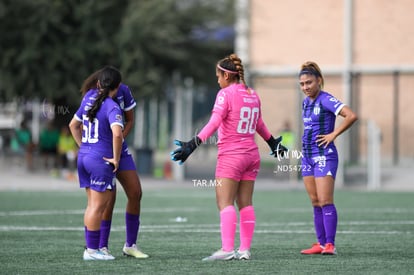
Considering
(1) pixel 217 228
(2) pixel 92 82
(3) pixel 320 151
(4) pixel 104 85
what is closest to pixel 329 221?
(3) pixel 320 151

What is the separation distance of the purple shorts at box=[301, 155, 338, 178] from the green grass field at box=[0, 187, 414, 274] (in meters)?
0.91

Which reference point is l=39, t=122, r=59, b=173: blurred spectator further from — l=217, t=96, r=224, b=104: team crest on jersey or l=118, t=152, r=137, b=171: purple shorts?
l=217, t=96, r=224, b=104: team crest on jersey

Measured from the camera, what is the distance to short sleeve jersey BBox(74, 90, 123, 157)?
10.5m

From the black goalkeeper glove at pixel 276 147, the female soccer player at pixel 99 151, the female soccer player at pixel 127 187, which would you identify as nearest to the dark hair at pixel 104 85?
the female soccer player at pixel 99 151

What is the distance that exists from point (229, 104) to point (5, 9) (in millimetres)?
20197

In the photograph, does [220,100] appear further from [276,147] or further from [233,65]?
[276,147]

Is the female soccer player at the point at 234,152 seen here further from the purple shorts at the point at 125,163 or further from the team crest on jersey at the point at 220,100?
the purple shorts at the point at 125,163

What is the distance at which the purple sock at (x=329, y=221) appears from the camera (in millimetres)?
11211

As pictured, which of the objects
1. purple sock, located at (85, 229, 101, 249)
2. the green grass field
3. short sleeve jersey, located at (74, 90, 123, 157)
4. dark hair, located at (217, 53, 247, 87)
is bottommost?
the green grass field

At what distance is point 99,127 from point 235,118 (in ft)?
4.62

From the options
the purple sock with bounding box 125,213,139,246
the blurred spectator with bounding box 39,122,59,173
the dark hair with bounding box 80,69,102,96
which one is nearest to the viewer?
the dark hair with bounding box 80,69,102,96

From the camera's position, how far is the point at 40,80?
29.9 metres

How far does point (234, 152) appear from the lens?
10422 mm

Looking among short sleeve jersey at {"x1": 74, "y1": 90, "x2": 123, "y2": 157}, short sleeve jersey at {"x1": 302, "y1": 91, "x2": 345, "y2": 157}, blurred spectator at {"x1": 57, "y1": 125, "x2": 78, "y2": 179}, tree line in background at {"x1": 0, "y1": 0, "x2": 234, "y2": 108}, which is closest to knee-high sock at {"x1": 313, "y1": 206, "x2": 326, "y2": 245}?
short sleeve jersey at {"x1": 302, "y1": 91, "x2": 345, "y2": 157}
